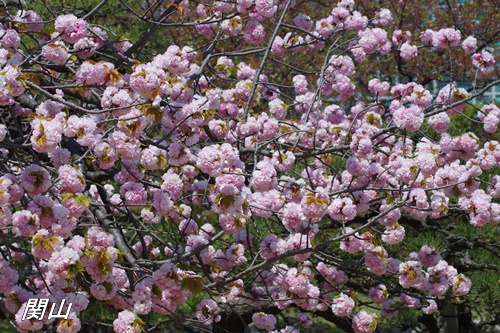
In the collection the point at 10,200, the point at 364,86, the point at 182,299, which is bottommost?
the point at 364,86

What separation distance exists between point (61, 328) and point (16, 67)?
89 centimetres

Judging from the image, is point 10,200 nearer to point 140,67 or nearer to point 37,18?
point 140,67

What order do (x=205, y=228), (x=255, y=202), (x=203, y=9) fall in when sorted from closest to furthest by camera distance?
1. (x=255, y=202)
2. (x=205, y=228)
3. (x=203, y=9)

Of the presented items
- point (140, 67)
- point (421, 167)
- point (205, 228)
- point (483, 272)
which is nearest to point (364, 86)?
point (483, 272)

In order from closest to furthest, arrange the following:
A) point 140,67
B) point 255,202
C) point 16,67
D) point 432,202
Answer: point 16,67 → point 140,67 → point 255,202 → point 432,202

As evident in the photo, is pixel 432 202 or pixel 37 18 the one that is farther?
pixel 37 18

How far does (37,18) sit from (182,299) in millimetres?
1747

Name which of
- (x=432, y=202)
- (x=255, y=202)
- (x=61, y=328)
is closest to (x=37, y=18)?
(x=255, y=202)

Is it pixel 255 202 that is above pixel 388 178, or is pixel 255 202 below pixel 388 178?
above

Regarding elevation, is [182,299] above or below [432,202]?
below

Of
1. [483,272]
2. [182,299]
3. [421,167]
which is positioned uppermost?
[421,167]

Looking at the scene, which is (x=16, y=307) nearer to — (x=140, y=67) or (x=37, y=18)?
(x=140, y=67)

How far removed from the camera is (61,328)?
2463mm

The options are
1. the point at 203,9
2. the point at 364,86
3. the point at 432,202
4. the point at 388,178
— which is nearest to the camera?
the point at 432,202
